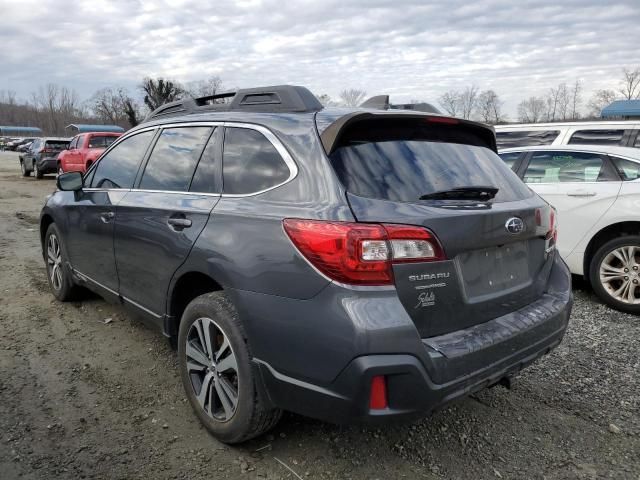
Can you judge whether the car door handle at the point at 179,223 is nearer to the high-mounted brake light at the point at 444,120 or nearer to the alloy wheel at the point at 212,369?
the alloy wheel at the point at 212,369

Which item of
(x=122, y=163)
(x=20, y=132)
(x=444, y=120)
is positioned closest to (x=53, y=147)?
(x=122, y=163)

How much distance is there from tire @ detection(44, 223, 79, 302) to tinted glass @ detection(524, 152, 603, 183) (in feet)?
16.3

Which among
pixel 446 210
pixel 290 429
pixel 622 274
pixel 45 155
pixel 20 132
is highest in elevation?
pixel 20 132

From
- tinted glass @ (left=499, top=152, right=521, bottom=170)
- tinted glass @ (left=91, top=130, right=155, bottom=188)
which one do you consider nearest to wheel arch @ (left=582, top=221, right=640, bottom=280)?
tinted glass @ (left=499, top=152, right=521, bottom=170)

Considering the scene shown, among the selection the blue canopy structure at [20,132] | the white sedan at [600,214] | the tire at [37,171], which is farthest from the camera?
the blue canopy structure at [20,132]

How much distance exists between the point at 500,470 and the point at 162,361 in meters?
2.38

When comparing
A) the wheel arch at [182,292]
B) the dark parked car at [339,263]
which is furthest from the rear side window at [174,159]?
the wheel arch at [182,292]

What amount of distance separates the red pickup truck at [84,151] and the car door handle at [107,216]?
1348 centimetres

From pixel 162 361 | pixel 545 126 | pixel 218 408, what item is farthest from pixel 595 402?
pixel 545 126

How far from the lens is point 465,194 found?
98.5 inches

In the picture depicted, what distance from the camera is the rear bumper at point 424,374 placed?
2031 millimetres

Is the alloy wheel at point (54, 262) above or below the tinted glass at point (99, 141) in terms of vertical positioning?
below

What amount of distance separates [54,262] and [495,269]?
14.1 ft

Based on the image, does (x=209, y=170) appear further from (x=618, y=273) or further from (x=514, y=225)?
(x=618, y=273)
